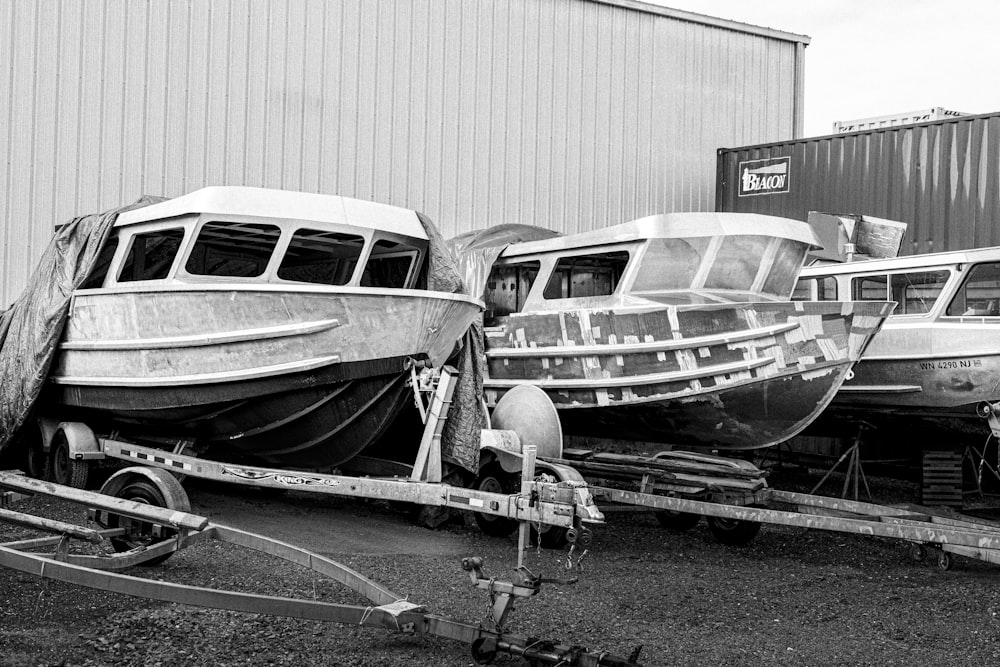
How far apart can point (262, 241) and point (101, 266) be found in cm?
142

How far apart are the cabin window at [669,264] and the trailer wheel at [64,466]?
5.01 meters

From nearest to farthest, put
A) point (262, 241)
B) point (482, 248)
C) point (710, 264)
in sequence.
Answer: point (262, 241), point (710, 264), point (482, 248)

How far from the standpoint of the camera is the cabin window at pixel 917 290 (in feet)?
32.0

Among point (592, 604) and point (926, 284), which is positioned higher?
point (926, 284)

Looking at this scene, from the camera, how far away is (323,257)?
901cm

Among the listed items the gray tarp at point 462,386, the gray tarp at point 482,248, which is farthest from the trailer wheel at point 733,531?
the gray tarp at point 482,248

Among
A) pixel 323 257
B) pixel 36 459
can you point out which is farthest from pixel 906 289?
pixel 36 459

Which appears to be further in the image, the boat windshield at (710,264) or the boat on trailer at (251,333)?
the boat windshield at (710,264)

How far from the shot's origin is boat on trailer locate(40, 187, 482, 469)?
24.4 feet

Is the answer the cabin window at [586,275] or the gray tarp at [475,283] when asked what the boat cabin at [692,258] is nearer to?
the cabin window at [586,275]

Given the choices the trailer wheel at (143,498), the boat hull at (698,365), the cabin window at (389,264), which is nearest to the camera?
the trailer wheel at (143,498)

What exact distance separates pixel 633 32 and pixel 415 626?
13.6m

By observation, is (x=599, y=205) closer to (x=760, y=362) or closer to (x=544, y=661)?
(x=760, y=362)

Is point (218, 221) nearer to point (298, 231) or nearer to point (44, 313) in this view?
point (298, 231)
